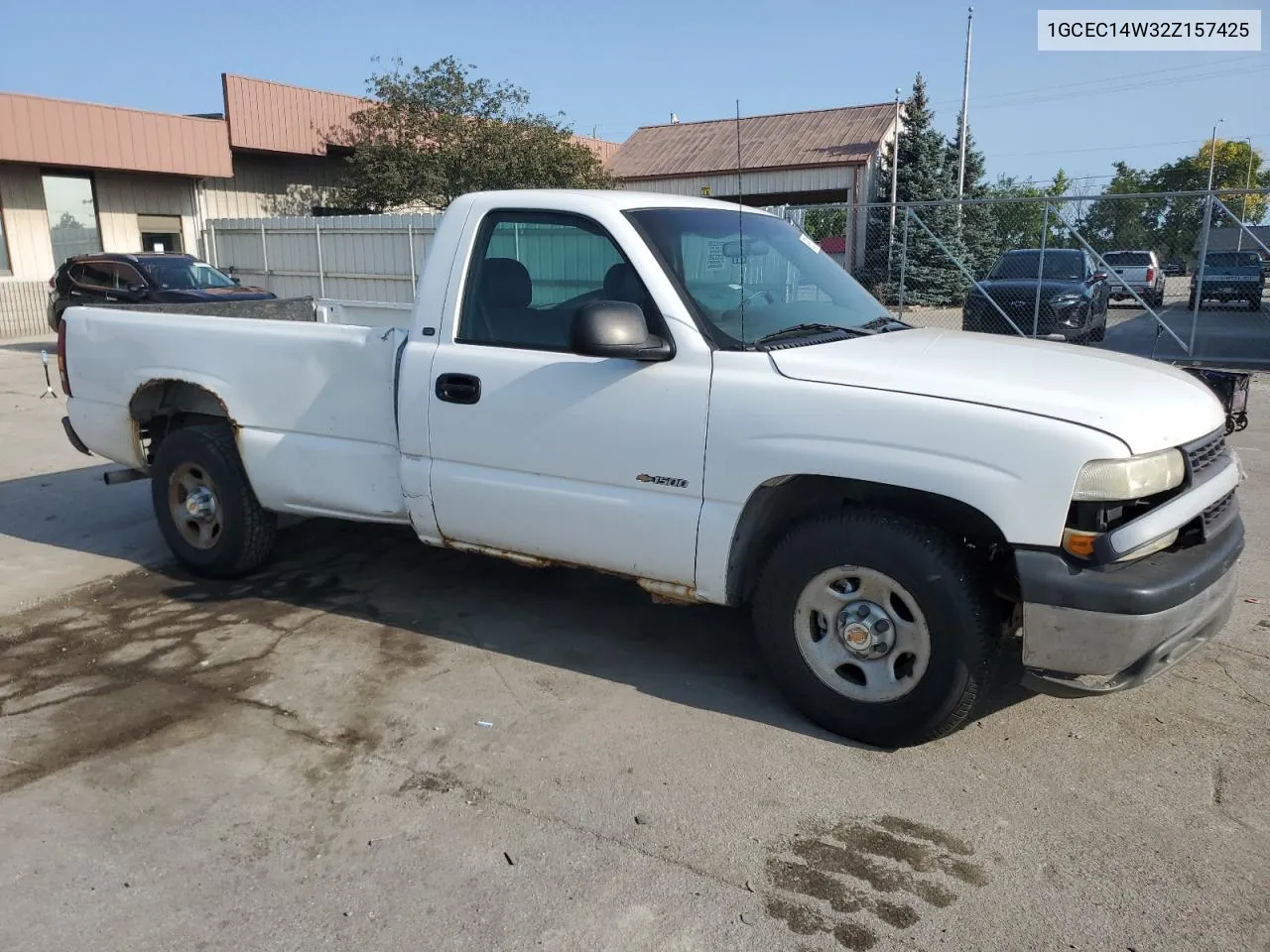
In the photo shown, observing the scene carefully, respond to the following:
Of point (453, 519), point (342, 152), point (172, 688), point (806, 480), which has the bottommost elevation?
point (172, 688)

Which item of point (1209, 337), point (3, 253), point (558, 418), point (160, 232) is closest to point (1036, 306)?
point (1209, 337)

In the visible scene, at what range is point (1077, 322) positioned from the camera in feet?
49.8

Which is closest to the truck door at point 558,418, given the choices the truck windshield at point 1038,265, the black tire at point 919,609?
the black tire at point 919,609

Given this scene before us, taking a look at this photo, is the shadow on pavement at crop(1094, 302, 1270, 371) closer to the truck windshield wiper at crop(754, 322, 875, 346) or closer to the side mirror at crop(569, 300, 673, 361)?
the truck windshield wiper at crop(754, 322, 875, 346)

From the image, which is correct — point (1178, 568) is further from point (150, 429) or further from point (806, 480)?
point (150, 429)

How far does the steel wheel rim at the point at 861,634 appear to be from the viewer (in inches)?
137

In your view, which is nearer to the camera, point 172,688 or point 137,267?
point 172,688

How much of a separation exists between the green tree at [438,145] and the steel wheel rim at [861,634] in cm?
2411

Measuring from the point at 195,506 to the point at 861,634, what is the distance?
377cm

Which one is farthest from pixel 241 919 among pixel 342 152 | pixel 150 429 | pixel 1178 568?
pixel 342 152

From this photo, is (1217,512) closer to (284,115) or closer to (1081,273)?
(1081,273)

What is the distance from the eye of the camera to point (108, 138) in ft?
70.2

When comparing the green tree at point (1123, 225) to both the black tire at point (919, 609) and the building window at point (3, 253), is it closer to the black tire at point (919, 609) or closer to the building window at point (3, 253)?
the black tire at point (919, 609)

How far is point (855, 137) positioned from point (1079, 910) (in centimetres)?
3404
